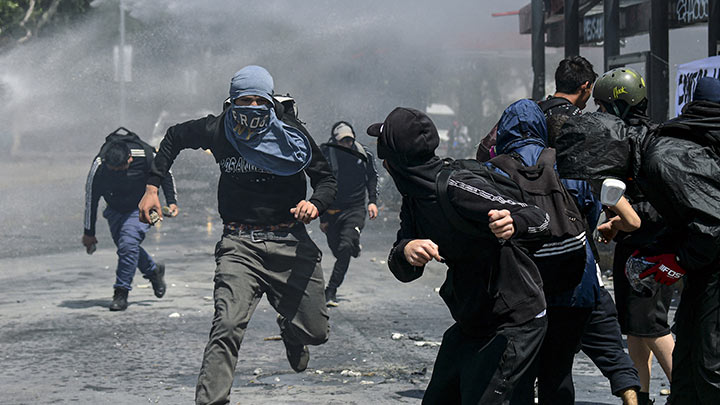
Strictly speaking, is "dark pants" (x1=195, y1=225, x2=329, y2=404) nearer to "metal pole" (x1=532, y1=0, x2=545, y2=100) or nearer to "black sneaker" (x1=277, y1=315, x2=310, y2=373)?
"black sneaker" (x1=277, y1=315, x2=310, y2=373)

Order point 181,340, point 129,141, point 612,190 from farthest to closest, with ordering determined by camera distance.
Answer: point 129,141
point 181,340
point 612,190

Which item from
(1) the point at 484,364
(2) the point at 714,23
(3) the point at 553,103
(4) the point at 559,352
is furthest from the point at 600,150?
(2) the point at 714,23

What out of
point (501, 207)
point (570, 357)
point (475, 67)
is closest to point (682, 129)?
point (501, 207)

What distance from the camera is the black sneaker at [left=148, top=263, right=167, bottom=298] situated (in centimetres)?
980

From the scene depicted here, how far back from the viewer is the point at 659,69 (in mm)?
10516

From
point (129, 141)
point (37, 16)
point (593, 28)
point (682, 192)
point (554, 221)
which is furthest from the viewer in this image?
point (37, 16)

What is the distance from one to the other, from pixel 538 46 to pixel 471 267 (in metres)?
10.2

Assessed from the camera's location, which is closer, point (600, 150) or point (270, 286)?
point (600, 150)

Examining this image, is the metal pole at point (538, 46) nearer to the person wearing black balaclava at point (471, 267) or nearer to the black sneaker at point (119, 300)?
the black sneaker at point (119, 300)

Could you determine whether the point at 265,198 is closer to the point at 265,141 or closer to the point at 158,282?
the point at 265,141

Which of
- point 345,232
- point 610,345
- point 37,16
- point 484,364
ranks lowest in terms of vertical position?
point 345,232

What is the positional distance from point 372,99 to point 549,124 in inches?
914

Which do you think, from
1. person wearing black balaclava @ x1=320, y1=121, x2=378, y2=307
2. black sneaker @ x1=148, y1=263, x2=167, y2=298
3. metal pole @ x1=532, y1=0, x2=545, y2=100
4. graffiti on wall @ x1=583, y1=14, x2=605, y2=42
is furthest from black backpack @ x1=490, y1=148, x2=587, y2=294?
metal pole @ x1=532, y1=0, x2=545, y2=100

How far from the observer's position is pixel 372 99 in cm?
2819
